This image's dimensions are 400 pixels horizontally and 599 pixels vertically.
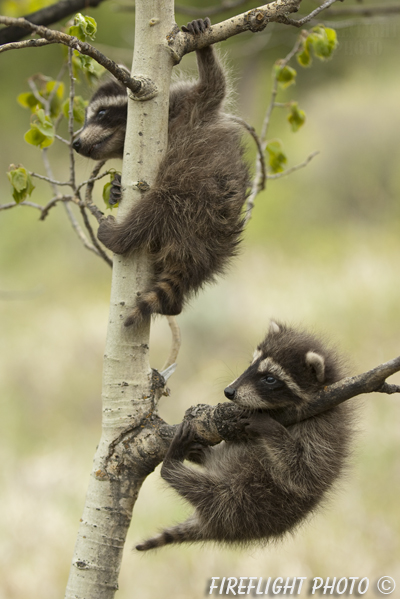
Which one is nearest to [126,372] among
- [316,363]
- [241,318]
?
[316,363]

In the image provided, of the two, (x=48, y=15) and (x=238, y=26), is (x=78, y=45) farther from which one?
(x=48, y=15)

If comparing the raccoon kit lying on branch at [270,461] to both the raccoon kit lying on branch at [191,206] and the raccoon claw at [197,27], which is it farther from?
the raccoon claw at [197,27]

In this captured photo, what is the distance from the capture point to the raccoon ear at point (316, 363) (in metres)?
2.28

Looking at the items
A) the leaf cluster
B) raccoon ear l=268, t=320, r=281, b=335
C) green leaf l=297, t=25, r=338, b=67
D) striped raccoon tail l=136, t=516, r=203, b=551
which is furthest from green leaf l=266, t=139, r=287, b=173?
striped raccoon tail l=136, t=516, r=203, b=551

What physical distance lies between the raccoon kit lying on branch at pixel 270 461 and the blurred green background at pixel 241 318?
241 mm

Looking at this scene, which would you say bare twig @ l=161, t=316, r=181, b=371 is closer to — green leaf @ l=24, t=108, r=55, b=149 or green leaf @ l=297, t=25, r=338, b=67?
green leaf @ l=24, t=108, r=55, b=149

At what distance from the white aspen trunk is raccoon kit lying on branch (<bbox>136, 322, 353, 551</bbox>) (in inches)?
8.5

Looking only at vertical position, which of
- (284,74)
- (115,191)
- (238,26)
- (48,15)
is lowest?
(115,191)

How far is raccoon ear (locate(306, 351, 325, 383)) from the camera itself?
7.48 feet

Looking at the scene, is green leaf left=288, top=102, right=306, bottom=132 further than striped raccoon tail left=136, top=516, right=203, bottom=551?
Yes

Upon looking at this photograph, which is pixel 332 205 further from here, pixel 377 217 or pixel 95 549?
pixel 95 549

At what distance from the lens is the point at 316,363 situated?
2285 mm

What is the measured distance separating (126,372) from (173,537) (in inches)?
34.9

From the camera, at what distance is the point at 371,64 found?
11.2 metres
